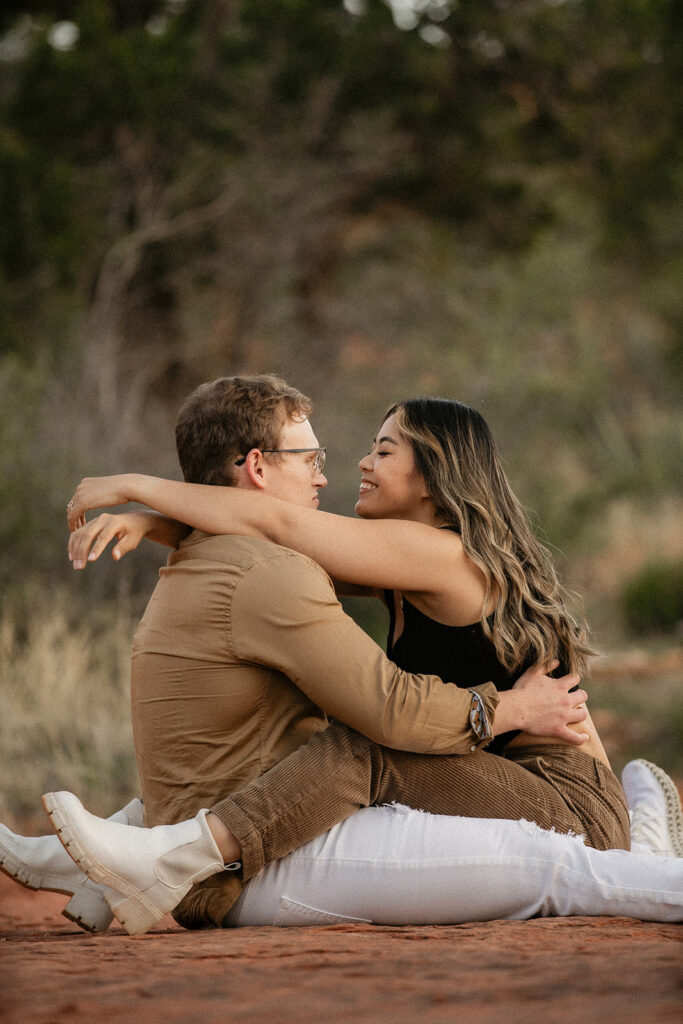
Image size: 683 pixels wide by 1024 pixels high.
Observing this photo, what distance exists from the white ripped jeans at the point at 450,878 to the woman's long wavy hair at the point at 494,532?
54cm

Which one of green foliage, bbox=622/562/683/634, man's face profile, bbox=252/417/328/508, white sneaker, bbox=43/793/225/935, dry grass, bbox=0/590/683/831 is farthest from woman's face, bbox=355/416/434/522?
green foliage, bbox=622/562/683/634

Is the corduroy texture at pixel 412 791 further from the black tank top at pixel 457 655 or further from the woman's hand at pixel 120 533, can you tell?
the woman's hand at pixel 120 533

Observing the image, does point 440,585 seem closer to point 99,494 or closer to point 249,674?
point 249,674

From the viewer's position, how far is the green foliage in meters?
10.6

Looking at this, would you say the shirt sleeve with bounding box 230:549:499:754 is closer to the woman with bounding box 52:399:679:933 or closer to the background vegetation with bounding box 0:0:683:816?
the woman with bounding box 52:399:679:933

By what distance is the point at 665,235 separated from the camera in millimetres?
16438

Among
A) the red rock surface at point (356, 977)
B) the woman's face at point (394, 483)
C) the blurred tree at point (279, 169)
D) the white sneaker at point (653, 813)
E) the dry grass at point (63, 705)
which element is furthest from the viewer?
the blurred tree at point (279, 169)

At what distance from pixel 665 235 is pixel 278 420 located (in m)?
14.6

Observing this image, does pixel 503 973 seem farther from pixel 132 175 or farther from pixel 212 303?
pixel 212 303

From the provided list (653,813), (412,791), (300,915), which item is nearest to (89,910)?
(300,915)

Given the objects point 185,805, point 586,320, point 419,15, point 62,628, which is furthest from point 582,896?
point 586,320

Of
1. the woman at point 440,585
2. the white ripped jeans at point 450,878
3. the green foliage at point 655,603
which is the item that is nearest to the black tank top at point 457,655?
the woman at point 440,585

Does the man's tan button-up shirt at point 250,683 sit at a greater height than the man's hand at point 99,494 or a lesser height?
lesser

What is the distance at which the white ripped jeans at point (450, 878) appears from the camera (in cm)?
285
